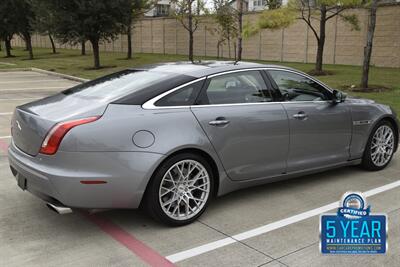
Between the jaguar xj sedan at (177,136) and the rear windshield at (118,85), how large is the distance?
0.7 inches

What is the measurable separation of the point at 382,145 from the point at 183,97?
3068 mm

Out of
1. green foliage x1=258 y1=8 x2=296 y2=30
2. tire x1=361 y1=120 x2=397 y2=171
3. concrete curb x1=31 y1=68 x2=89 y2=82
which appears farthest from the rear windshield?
concrete curb x1=31 y1=68 x2=89 y2=82

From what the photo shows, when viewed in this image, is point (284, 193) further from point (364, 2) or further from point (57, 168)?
point (364, 2)

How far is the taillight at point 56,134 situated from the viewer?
149 inches

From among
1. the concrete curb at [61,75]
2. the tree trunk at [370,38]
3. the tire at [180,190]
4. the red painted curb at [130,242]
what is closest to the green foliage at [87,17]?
the concrete curb at [61,75]

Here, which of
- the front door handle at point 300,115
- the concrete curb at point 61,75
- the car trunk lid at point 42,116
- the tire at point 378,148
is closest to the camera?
the car trunk lid at point 42,116

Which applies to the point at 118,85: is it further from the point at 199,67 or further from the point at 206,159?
the point at 206,159

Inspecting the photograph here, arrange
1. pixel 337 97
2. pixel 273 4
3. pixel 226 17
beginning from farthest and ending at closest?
1. pixel 226 17
2. pixel 273 4
3. pixel 337 97

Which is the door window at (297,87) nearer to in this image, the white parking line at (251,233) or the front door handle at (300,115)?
the front door handle at (300,115)

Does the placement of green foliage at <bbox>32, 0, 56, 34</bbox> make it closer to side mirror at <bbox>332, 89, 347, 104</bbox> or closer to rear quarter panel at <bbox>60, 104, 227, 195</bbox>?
side mirror at <bbox>332, 89, 347, 104</bbox>

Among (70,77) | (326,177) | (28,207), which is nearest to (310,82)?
(326,177)

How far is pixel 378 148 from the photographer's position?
5.98 metres

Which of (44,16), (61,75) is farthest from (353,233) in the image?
(44,16)

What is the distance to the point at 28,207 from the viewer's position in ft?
15.5
